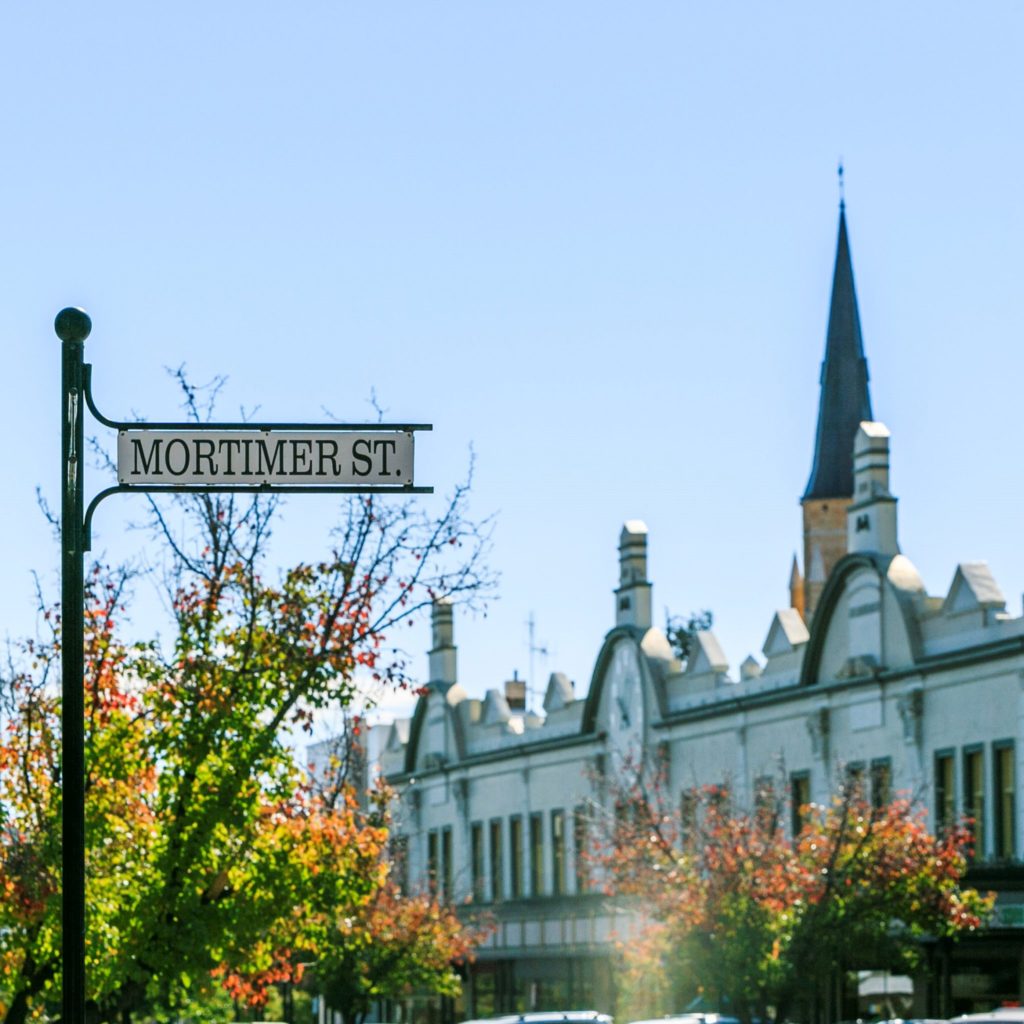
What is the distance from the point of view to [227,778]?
22109 millimetres

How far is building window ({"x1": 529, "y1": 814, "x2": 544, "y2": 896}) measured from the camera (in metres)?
59.8

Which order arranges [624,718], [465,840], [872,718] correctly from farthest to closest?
[465,840] → [624,718] → [872,718]

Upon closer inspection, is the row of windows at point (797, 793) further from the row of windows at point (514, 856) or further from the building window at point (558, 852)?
the building window at point (558, 852)

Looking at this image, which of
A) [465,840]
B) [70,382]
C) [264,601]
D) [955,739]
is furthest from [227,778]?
[465,840]

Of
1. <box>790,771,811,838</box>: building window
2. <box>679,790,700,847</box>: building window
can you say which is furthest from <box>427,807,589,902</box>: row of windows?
<box>790,771,811,838</box>: building window

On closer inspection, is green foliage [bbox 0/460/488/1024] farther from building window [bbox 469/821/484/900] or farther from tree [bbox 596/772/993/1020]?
building window [bbox 469/821/484/900]

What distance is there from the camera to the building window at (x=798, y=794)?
47.2m

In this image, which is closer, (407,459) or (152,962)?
(407,459)

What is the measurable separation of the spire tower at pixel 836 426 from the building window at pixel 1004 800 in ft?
117

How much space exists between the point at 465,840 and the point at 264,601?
138 ft

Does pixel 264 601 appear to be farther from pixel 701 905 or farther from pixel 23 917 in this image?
pixel 701 905

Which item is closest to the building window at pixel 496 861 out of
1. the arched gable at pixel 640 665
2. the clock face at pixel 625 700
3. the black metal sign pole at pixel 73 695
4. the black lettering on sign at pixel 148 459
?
the arched gable at pixel 640 665

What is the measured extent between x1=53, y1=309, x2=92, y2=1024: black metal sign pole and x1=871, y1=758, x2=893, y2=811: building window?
3434 centimetres

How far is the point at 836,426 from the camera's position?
78062 millimetres
